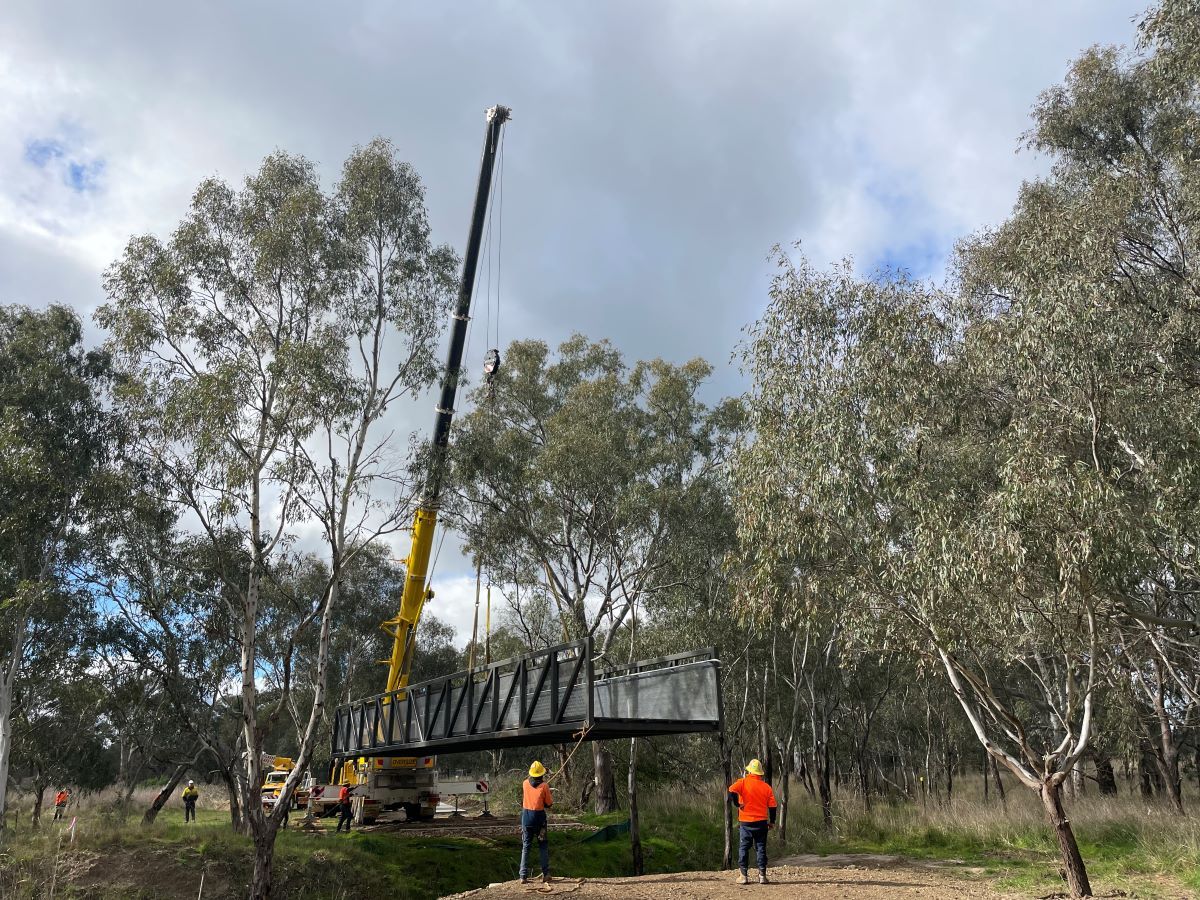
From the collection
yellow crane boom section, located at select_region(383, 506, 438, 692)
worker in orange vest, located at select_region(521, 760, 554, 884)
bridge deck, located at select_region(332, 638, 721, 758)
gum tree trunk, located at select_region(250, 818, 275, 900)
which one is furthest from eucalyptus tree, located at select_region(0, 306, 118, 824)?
worker in orange vest, located at select_region(521, 760, 554, 884)

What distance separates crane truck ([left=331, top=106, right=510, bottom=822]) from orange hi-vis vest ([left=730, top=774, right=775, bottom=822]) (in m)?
9.39

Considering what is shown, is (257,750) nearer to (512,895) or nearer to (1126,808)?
(512,895)

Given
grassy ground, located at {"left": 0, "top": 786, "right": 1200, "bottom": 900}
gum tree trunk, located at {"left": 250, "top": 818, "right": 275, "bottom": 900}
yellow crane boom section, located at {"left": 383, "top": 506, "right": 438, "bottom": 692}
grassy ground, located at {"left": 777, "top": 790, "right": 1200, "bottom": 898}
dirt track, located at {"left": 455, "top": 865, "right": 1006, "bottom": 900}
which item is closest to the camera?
dirt track, located at {"left": 455, "top": 865, "right": 1006, "bottom": 900}

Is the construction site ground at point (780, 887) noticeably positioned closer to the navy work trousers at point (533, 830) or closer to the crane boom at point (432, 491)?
the navy work trousers at point (533, 830)

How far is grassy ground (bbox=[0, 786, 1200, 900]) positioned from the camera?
44.4ft

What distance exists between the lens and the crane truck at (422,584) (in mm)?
18672

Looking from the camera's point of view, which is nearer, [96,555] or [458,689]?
[458,689]

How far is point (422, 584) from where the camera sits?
19.5 metres

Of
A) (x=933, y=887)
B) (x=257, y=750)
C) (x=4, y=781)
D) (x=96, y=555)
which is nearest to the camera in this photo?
(x=933, y=887)

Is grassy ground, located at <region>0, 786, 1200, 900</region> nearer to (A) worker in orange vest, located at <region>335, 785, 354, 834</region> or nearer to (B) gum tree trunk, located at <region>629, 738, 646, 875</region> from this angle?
(B) gum tree trunk, located at <region>629, 738, 646, 875</region>

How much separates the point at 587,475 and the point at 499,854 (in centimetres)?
945

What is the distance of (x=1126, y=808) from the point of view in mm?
17641

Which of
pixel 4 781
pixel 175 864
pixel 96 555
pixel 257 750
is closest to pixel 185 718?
pixel 257 750

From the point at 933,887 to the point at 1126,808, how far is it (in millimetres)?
9436
